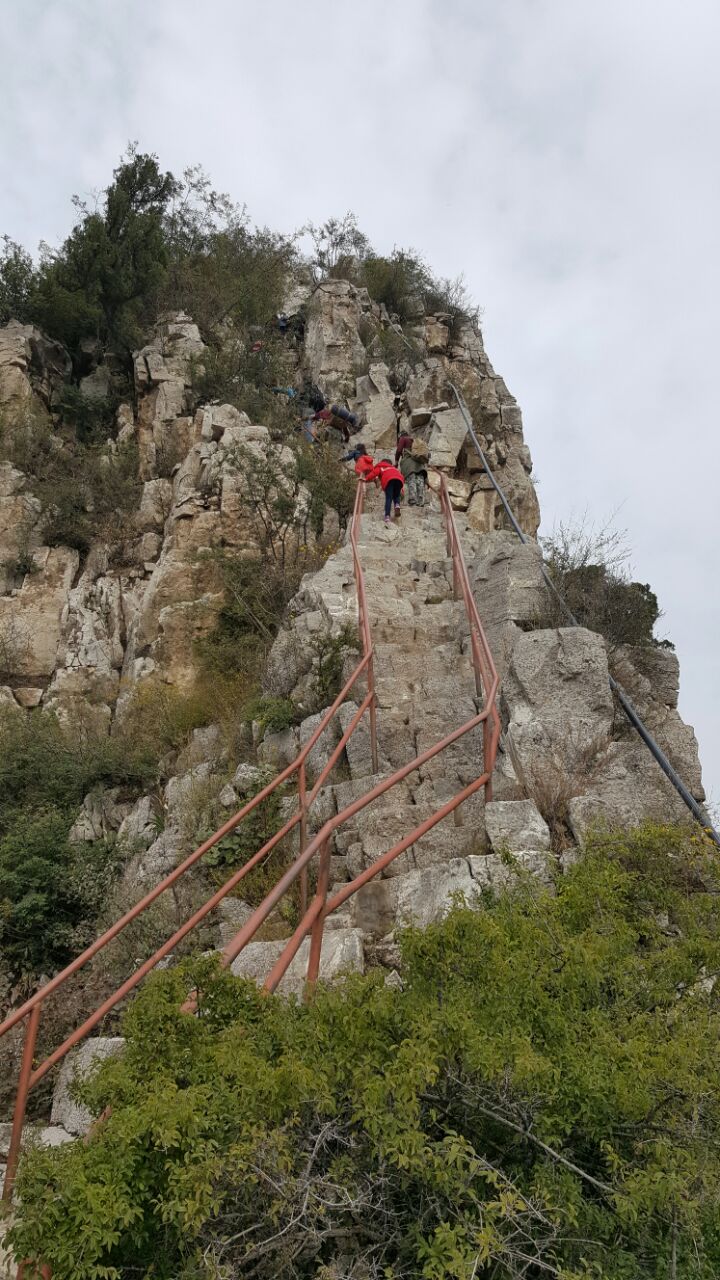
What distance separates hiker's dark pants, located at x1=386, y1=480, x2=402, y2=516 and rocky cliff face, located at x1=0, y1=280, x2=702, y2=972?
350 mm

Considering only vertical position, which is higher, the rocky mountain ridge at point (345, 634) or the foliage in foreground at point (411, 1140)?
the rocky mountain ridge at point (345, 634)

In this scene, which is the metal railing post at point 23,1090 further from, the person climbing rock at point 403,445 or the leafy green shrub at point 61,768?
the person climbing rock at point 403,445

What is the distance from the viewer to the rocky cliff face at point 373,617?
18.6 feet

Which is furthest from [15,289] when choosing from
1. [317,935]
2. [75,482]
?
[317,935]

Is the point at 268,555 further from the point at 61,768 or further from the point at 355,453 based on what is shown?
the point at 61,768

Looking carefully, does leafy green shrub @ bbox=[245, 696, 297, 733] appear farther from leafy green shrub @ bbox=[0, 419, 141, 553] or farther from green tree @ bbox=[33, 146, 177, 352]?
green tree @ bbox=[33, 146, 177, 352]

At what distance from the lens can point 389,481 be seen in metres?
12.8

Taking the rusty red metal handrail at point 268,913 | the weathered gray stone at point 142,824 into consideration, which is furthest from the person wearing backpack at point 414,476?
the rusty red metal handrail at point 268,913

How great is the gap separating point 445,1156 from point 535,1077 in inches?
14.3

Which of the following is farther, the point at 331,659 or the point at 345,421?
the point at 345,421

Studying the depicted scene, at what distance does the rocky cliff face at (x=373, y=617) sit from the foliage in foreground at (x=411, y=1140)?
2.86 feet

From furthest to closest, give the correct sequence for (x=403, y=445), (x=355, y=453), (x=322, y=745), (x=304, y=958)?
(x=355, y=453) < (x=403, y=445) < (x=322, y=745) < (x=304, y=958)

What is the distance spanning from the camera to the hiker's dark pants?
42.1 feet

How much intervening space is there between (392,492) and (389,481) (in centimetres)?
25
